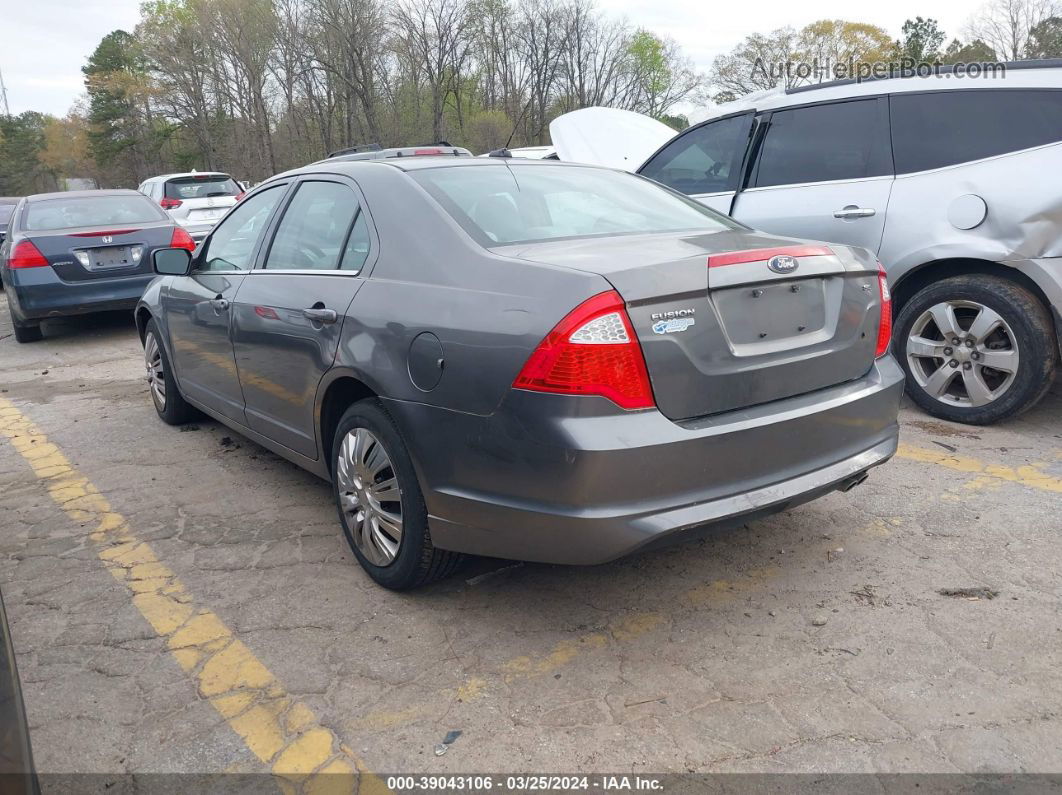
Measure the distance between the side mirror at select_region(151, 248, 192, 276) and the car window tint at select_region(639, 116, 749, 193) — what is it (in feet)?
10.2

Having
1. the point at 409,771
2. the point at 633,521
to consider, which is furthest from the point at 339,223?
the point at 409,771

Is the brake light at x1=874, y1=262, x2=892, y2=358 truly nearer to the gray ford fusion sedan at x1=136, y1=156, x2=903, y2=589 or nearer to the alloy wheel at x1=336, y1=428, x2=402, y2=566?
the gray ford fusion sedan at x1=136, y1=156, x2=903, y2=589

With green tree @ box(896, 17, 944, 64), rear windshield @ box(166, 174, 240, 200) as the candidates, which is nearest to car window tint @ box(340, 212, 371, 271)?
rear windshield @ box(166, 174, 240, 200)

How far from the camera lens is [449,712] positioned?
2365 millimetres

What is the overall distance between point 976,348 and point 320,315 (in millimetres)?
3386

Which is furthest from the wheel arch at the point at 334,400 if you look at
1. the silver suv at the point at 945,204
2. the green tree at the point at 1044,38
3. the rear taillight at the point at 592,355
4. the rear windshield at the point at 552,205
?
the green tree at the point at 1044,38

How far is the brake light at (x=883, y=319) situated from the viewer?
2983mm

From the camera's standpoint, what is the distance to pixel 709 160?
5738 mm

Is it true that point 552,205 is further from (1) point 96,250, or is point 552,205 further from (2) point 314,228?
(1) point 96,250

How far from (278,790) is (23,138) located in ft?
288

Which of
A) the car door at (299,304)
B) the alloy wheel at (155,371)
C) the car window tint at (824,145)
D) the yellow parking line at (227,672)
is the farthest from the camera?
the alloy wheel at (155,371)

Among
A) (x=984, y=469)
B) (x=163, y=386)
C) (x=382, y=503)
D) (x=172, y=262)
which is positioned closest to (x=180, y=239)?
(x=163, y=386)

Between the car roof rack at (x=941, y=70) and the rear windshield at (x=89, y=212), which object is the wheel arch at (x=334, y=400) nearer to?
the car roof rack at (x=941, y=70)

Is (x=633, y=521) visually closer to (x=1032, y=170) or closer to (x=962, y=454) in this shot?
(x=962, y=454)
